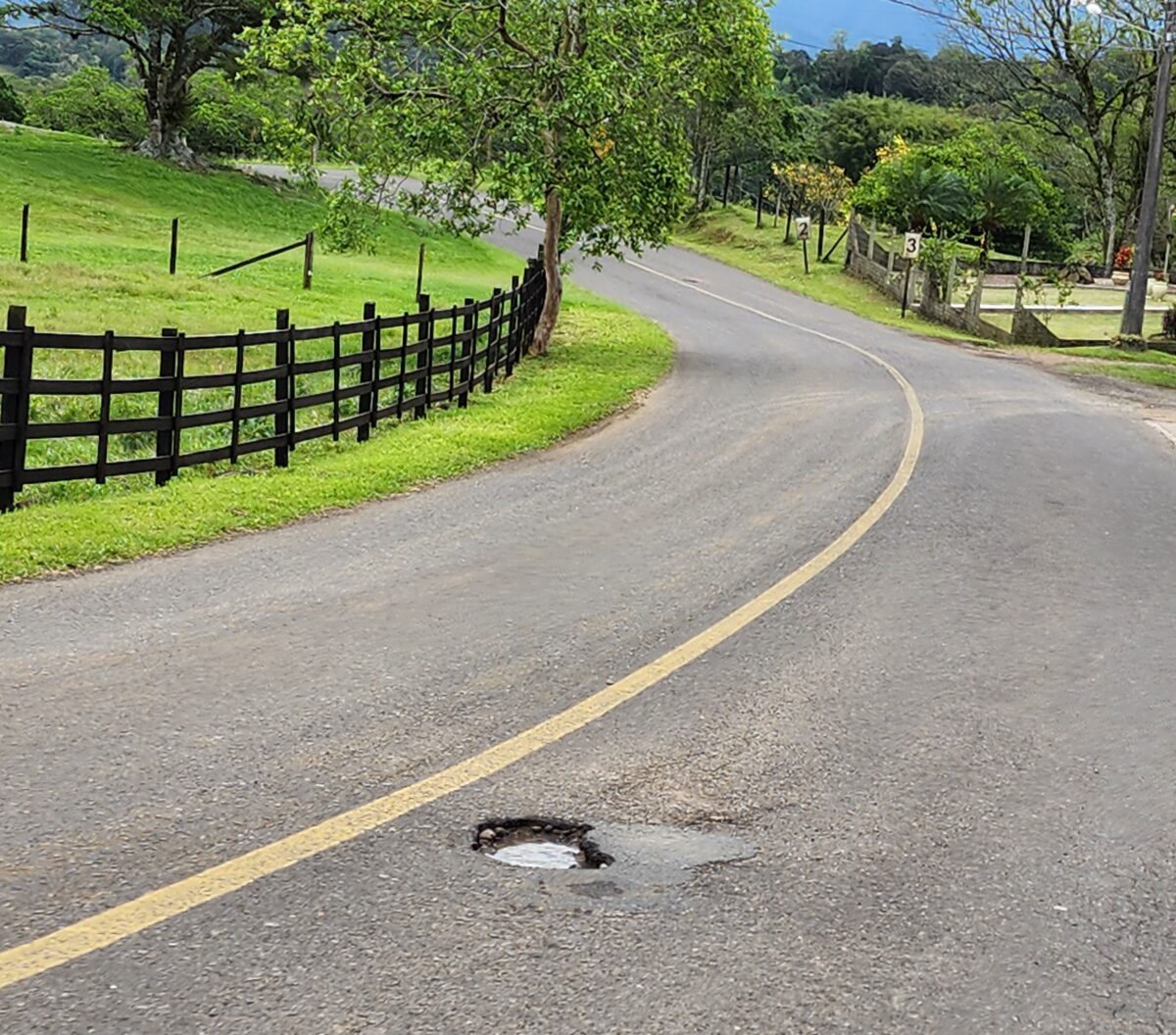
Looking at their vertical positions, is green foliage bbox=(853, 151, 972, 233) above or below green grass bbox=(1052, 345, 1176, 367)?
above

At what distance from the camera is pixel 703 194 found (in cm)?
6700

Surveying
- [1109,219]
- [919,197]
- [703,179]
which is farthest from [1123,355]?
[703,179]

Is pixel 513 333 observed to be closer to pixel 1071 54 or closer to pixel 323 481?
pixel 323 481

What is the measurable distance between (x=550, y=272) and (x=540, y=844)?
21.1 meters

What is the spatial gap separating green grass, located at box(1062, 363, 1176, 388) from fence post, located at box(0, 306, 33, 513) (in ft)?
75.8

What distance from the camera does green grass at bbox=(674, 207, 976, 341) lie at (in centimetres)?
4100

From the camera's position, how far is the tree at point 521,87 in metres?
23.2

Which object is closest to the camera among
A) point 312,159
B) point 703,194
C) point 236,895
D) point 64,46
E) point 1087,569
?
point 236,895

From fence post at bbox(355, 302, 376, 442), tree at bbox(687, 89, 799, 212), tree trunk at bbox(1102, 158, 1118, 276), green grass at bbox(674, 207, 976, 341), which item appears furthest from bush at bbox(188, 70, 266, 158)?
fence post at bbox(355, 302, 376, 442)

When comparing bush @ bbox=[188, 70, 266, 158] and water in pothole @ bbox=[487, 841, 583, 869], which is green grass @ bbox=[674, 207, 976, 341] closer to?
bush @ bbox=[188, 70, 266, 158]

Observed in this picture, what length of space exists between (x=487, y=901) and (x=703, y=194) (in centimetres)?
6418

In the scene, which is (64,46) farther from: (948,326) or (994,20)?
(948,326)

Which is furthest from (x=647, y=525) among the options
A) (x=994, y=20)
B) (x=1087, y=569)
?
(x=994, y=20)

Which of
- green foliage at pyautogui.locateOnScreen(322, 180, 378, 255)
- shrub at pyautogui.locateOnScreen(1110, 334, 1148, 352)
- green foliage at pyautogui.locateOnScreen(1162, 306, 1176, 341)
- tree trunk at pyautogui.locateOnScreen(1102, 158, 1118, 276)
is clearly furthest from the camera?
tree trunk at pyautogui.locateOnScreen(1102, 158, 1118, 276)
